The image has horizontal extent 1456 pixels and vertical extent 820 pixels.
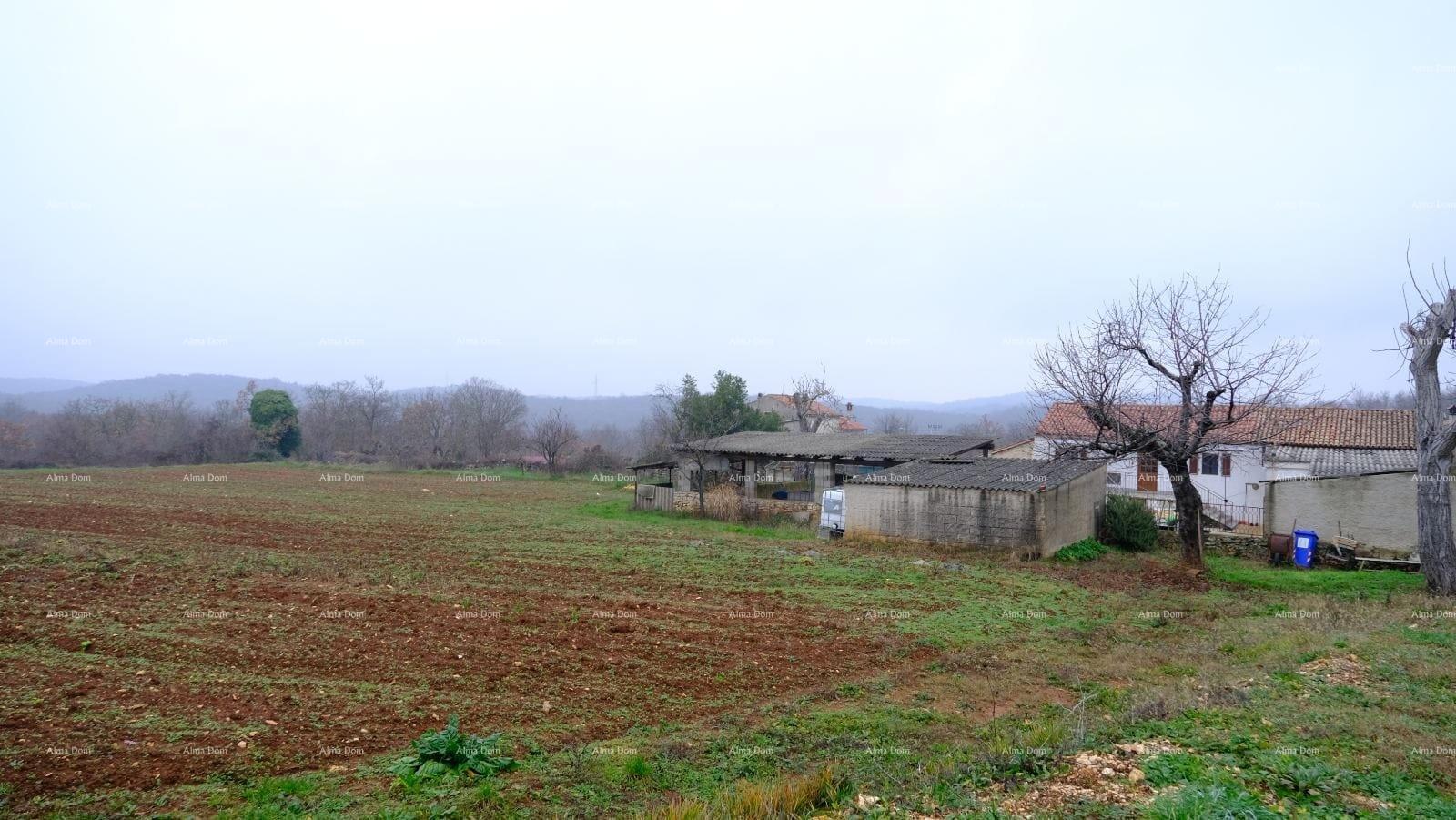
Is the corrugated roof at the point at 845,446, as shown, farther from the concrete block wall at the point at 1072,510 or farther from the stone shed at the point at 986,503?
the concrete block wall at the point at 1072,510

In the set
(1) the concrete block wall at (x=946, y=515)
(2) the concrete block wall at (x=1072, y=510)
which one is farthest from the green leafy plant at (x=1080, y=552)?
(1) the concrete block wall at (x=946, y=515)

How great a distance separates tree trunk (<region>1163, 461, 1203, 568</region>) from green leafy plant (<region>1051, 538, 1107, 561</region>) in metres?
2.16

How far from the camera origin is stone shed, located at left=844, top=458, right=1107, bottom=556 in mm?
17500

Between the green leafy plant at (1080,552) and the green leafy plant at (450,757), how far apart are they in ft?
50.8

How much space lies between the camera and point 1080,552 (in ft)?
58.9

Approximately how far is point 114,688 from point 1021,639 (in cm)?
1086

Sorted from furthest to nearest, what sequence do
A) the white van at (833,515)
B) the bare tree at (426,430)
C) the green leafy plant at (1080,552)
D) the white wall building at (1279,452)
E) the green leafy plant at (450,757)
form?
the bare tree at (426,430)
the white wall building at (1279,452)
the white van at (833,515)
the green leafy plant at (1080,552)
the green leafy plant at (450,757)

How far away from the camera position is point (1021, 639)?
10289mm

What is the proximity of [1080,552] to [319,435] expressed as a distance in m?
69.1

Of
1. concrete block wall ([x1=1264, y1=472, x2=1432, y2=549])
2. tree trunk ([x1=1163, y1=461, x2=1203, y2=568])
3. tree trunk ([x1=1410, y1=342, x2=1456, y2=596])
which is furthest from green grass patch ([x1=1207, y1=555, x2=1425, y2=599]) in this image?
concrete block wall ([x1=1264, y1=472, x2=1432, y2=549])

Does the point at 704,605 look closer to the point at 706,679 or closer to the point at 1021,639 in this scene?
the point at 706,679

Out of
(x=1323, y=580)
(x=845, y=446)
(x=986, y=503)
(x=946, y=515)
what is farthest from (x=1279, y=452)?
(x=946, y=515)

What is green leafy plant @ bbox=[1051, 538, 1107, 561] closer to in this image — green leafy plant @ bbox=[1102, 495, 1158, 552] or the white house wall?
green leafy plant @ bbox=[1102, 495, 1158, 552]

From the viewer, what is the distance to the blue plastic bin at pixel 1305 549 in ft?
Answer: 55.4
